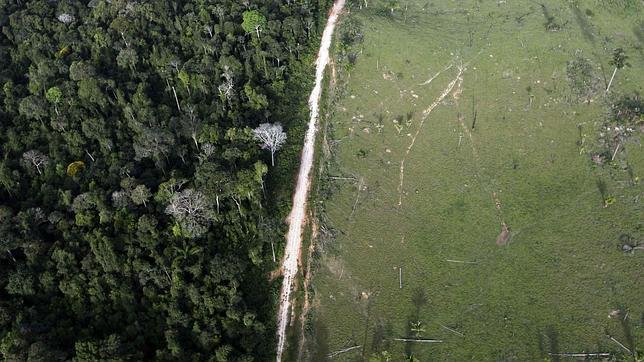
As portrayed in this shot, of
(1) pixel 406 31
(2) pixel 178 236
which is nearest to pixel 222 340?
(2) pixel 178 236

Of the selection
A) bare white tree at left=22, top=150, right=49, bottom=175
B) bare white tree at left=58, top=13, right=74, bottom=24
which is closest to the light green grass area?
bare white tree at left=22, top=150, right=49, bottom=175

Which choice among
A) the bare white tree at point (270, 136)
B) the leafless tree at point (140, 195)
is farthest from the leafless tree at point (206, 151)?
the leafless tree at point (140, 195)

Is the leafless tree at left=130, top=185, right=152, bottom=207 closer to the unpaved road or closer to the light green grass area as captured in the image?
the unpaved road

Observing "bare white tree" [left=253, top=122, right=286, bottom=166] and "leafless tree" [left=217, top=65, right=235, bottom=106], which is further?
"leafless tree" [left=217, top=65, right=235, bottom=106]

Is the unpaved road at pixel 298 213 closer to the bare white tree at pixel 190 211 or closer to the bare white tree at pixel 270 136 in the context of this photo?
the bare white tree at pixel 270 136

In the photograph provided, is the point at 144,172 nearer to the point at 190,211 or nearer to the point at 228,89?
the point at 190,211

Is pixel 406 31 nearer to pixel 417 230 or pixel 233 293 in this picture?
pixel 417 230
